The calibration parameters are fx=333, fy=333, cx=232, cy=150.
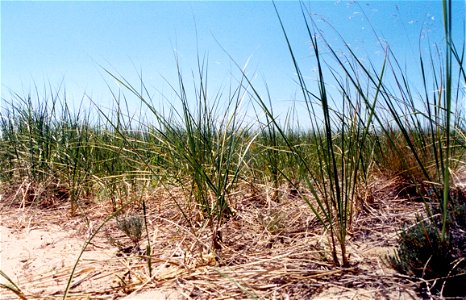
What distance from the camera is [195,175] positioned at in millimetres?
1751

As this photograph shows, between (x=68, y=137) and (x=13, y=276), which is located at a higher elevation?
(x=68, y=137)

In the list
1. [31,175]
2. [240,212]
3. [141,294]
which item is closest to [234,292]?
[141,294]

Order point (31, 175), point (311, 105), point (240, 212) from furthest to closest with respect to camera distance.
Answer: point (31, 175) < point (240, 212) < point (311, 105)

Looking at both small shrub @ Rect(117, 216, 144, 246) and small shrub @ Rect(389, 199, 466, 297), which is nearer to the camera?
small shrub @ Rect(389, 199, 466, 297)

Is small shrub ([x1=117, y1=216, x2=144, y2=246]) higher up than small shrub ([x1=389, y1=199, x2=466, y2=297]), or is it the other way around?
small shrub ([x1=117, y1=216, x2=144, y2=246])

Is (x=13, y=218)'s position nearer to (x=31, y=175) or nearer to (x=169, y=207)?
(x=31, y=175)

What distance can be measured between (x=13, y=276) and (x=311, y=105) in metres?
1.55

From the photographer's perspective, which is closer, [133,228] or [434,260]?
[434,260]

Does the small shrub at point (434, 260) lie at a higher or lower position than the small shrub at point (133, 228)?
lower

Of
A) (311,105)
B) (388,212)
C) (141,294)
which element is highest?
(311,105)

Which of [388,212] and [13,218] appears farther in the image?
[13,218]

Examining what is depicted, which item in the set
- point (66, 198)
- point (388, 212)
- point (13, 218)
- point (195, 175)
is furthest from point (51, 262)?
point (388, 212)

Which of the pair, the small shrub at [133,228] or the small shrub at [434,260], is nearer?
the small shrub at [434,260]

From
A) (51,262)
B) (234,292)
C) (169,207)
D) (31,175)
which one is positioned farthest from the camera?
(31,175)
